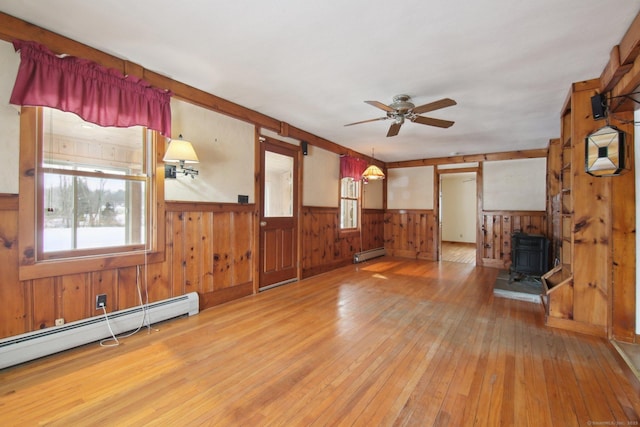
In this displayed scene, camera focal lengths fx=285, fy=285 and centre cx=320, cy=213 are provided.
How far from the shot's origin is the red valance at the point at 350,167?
19.9 ft

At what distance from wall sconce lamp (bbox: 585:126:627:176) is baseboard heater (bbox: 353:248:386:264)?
4.43 metres

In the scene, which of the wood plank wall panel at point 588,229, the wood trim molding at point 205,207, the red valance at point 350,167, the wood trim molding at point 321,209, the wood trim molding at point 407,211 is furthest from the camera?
the wood trim molding at point 407,211

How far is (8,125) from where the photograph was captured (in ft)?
7.05

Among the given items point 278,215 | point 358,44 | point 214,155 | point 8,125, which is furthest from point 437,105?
point 8,125

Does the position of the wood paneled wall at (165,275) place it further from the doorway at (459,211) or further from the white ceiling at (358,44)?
the doorway at (459,211)

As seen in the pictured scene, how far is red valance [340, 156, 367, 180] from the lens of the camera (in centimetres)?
608

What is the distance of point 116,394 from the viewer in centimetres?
187

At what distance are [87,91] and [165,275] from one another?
1855 millimetres

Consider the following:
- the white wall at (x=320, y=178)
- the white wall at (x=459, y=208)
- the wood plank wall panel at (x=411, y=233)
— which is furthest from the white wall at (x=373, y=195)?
the white wall at (x=459, y=208)

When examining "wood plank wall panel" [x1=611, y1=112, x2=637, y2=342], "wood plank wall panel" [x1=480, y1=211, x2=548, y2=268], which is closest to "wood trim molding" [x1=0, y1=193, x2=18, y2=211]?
"wood plank wall panel" [x1=611, y1=112, x2=637, y2=342]

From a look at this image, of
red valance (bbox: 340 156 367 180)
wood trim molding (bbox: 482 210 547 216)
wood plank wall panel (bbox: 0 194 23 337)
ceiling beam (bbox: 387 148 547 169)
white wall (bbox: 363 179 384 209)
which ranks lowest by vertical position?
wood plank wall panel (bbox: 0 194 23 337)

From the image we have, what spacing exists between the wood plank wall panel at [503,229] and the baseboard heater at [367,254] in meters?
2.36

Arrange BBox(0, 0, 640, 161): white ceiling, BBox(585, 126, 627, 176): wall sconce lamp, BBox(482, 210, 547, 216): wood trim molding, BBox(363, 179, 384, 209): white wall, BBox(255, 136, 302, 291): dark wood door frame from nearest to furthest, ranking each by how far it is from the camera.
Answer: BBox(0, 0, 640, 161): white ceiling < BBox(585, 126, 627, 176): wall sconce lamp < BBox(255, 136, 302, 291): dark wood door frame < BBox(482, 210, 547, 216): wood trim molding < BBox(363, 179, 384, 209): white wall

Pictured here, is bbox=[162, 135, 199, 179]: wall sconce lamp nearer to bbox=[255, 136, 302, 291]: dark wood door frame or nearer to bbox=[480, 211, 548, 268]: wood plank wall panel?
bbox=[255, 136, 302, 291]: dark wood door frame
